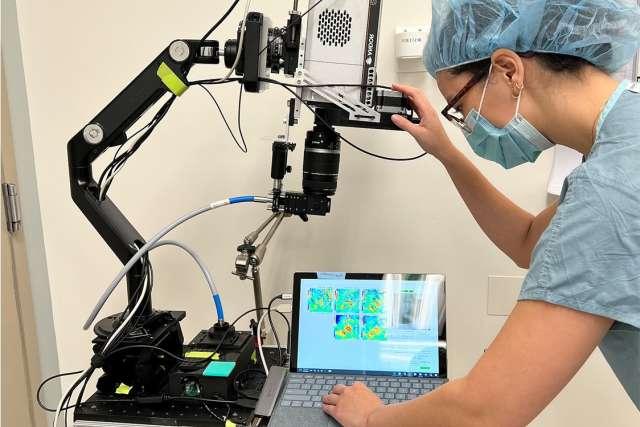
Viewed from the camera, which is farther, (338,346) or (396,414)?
(338,346)

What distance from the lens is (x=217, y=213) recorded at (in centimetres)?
153

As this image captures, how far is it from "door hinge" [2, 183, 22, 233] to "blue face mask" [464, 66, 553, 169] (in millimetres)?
1296

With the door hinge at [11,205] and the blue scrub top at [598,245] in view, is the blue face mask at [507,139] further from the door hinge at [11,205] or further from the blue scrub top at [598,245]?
the door hinge at [11,205]

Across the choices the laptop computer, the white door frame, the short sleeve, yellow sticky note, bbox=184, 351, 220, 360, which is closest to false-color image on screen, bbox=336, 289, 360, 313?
the laptop computer

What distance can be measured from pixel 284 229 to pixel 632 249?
0.99 metres

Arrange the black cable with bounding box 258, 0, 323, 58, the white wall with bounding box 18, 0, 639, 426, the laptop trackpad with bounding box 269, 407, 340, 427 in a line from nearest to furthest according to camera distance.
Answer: the laptop trackpad with bounding box 269, 407, 340, 427, the black cable with bounding box 258, 0, 323, 58, the white wall with bounding box 18, 0, 639, 426

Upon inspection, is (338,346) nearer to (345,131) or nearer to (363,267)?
(363,267)

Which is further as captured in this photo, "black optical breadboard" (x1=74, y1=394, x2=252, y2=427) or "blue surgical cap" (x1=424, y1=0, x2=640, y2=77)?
"black optical breadboard" (x1=74, y1=394, x2=252, y2=427)

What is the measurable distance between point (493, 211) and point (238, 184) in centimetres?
71

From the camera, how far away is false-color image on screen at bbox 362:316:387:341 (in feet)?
3.68

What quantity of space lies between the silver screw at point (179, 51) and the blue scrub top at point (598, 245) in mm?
762

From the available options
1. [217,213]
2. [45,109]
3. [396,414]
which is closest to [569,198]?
[396,414]

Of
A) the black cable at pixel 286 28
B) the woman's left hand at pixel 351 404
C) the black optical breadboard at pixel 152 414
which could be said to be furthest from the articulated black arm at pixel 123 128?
the woman's left hand at pixel 351 404

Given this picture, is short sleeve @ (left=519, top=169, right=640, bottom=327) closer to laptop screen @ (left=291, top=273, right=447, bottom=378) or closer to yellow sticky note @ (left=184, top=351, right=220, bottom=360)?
laptop screen @ (left=291, top=273, right=447, bottom=378)
